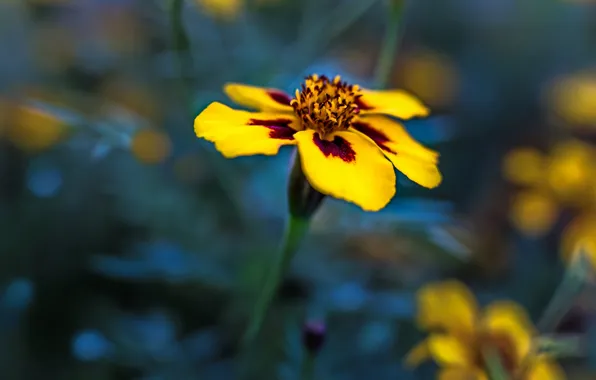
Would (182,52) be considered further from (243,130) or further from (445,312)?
(445,312)

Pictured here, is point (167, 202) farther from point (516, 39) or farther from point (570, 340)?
point (516, 39)

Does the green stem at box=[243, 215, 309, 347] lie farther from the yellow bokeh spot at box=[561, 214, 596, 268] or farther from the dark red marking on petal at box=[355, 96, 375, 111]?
the yellow bokeh spot at box=[561, 214, 596, 268]

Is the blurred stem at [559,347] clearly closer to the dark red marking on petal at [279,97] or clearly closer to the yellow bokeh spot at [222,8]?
the dark red marking on petal at [279,97]

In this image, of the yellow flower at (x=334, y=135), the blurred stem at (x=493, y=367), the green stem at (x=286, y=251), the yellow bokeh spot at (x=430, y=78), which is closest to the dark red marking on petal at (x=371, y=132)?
the yellow flower at (x=334, y=135)

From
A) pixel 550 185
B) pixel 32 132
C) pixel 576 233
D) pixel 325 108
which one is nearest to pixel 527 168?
pixel 550 185

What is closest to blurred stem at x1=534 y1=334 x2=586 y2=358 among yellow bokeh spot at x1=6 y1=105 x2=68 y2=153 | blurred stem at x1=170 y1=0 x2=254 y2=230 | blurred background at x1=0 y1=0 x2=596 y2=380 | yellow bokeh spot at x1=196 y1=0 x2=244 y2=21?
blurred background at x1=0 y1=0 x2=596 y2=380

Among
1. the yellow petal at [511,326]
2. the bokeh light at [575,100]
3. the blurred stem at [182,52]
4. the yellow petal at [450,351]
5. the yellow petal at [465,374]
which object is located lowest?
the bokeh light at [575,100]
